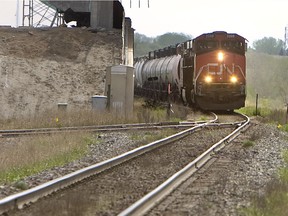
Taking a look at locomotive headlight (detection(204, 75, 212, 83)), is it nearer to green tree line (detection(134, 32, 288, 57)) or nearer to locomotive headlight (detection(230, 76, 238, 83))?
locomotive headlight (detection(230, 76, 238, 83))

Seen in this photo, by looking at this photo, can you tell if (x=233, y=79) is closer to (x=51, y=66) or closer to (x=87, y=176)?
(x=51, y=66)

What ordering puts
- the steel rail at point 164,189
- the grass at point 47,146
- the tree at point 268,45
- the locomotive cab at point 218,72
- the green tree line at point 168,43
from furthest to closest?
the tree at point 268,45
the green tree line at point 168,43
the locomotive cab at point 218,72
the grass at point 47,146
the steel rail at point 164,189

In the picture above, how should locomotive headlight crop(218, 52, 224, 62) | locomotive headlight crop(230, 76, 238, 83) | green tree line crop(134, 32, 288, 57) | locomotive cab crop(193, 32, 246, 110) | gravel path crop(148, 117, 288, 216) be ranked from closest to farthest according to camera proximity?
gravel path crop(148, 117, 288, 216)
locomotive cab crop(193, 32, 246, 110)
locomotive headlight crop(218, 52, 224, 62)
locomotive headlight crop(230, 76, 238, 83)
green tree line crop(134, 32, 288, 57)

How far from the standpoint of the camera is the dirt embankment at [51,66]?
29281 mm

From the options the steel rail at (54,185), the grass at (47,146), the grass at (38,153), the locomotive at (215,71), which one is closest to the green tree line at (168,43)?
the locomotive at (215,71)

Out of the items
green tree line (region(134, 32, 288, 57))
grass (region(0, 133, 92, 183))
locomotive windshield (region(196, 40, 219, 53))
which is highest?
green tree line (region(134, 32, 288, 57))

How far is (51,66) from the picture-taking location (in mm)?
33125

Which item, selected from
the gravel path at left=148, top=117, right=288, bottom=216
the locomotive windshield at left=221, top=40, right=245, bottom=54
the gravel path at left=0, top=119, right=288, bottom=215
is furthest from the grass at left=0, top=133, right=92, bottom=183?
the locomotive windshield at left=221, top=40, right=245, bottom=54

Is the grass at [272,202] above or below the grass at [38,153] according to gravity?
above

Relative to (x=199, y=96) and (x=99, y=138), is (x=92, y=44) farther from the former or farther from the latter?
(x=99, y=138)

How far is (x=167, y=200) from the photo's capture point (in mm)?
7352

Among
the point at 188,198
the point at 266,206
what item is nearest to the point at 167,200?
the point at 188,198

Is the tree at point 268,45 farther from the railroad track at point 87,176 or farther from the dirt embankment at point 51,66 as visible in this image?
the railroad track at point 87,176

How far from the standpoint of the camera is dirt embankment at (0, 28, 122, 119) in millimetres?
29281
